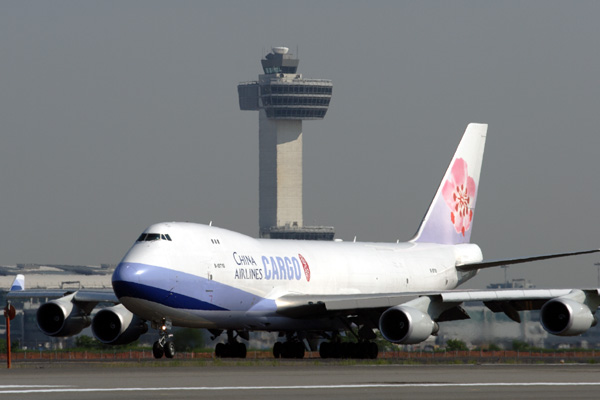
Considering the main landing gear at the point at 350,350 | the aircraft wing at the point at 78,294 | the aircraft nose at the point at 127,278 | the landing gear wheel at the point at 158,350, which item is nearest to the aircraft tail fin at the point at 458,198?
the main landing gear at the point at 350,350

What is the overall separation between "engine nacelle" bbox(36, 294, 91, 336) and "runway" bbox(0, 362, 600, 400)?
1091cm

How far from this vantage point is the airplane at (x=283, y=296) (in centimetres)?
3659

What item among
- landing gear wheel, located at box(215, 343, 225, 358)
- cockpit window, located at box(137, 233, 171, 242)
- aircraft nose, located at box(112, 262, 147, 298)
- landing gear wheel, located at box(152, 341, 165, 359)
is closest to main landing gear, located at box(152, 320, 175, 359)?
landing gear wheel, located at box(152, 341, 165, 359)

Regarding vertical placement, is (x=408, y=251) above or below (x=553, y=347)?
above

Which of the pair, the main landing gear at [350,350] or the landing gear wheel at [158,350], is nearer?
the landing gear wheel at [158,350]

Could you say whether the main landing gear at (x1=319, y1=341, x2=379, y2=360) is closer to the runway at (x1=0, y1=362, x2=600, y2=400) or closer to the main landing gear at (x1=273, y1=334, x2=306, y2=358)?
the main landing gear at (x1=273, y1=334, x2=306, y2=358)

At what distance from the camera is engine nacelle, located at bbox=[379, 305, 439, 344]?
36719mm

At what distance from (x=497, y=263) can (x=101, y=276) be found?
414 ft

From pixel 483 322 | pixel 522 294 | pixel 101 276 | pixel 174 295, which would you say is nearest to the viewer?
pixel 174 295

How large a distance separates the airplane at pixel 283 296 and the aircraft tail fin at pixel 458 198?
1663mm

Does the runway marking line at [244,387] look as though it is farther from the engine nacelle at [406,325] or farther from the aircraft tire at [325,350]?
the aircraft tire at [325,350]

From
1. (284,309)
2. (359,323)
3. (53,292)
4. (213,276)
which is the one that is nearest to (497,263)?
(359,323)

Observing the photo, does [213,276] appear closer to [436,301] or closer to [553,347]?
[436,301]

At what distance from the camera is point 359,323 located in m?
42.4
